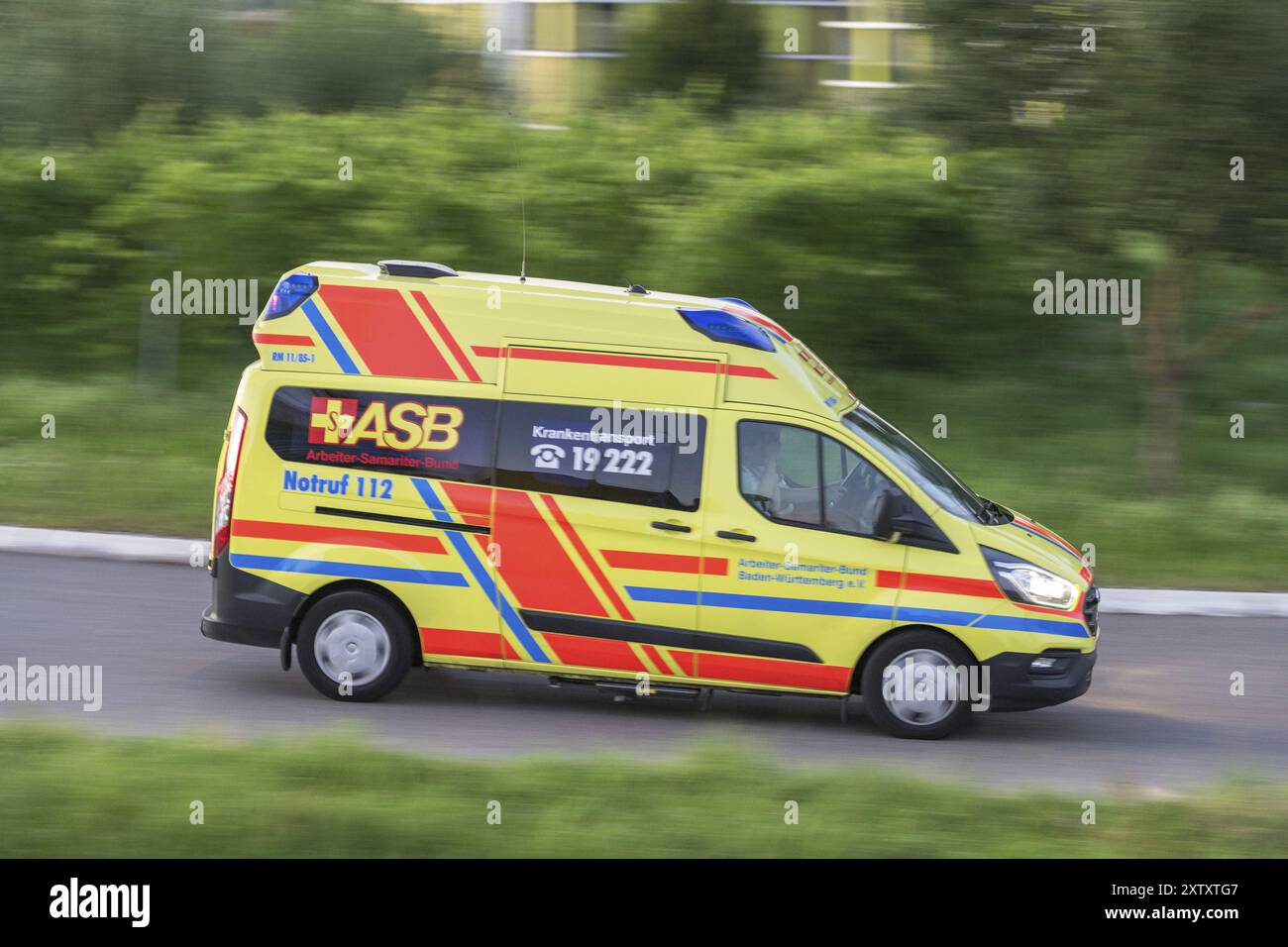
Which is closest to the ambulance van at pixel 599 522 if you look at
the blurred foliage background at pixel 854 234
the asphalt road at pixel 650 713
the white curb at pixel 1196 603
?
the asphalt road at pixel 650 713

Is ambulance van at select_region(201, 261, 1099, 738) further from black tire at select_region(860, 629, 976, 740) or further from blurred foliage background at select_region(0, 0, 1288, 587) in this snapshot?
blurred foliage background at select_region(0, 0, 1288, 587)

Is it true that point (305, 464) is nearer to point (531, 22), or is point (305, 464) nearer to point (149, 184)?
point (149, 184)

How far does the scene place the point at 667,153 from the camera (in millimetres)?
15812

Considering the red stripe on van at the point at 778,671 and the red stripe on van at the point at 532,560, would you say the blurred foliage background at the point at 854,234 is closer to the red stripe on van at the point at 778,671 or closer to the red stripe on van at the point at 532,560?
the red stripe on van at the point at 778,671

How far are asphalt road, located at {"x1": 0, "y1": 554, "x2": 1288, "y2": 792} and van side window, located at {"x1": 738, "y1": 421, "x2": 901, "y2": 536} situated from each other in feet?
3.92

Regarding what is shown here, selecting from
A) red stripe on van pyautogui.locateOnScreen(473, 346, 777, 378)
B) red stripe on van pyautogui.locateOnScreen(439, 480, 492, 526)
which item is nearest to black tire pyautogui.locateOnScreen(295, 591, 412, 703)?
red stripe on van pyautogui.locateOnScreen(439, 480, 492, 526)

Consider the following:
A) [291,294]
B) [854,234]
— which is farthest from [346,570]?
[854,234]

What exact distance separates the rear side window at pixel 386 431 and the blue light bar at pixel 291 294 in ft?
1.40

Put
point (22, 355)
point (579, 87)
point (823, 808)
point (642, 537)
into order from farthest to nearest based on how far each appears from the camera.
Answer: point (579, 87) → point (22, 355) → point (642, 537) → point (823, 808)

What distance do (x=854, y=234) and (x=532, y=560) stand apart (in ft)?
24.1

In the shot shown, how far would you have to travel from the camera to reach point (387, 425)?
324 inches

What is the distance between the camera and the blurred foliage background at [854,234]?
12242 millimetres
